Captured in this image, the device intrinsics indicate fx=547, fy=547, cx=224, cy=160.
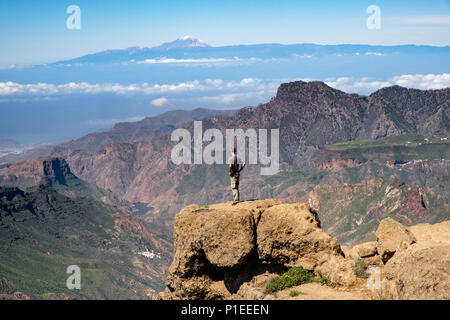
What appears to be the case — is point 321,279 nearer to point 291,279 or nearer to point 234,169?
point 291,279

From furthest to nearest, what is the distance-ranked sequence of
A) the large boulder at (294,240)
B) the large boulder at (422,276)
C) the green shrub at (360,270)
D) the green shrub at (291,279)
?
the large boulder at (294,240)
the green shrub at (291,279)
the green shrub at (360,270)
the large boulder at (422,276)

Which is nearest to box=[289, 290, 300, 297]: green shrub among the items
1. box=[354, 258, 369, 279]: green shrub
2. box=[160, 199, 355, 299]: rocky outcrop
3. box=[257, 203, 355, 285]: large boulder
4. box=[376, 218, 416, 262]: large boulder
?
box=[160, 199, 355, 299]: rocky outcrop

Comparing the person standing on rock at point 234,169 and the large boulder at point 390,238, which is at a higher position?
the person standing on rock at point 234,169

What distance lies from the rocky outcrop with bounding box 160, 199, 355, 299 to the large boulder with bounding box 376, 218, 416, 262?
195 cm

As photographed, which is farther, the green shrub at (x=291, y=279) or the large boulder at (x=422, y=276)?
the green shrub at (x=291, y=279)

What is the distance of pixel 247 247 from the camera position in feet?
83.1

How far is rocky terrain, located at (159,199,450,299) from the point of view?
76.3ft

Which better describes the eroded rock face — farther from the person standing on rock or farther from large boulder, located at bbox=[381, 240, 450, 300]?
the person standing on rock

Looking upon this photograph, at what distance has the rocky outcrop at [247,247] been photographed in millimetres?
25156

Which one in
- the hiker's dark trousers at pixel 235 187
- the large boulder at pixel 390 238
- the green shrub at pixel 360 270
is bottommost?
the green shrub at pixel 360 270

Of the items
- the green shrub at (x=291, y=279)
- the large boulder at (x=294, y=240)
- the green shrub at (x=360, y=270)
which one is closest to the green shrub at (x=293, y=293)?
the green shrub at (x=291, y=279)

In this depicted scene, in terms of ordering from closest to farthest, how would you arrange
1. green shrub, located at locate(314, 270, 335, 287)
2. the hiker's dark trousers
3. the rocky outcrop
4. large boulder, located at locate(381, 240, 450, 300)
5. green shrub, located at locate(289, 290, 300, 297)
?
large boulder, located at locate(381, 240, 450, 300), green shrub, located at locate(289, 290, 300, 297), green shrub, located at locate(314, 270, 335, 287), the rocky outcrop, the hiker's dark trousers

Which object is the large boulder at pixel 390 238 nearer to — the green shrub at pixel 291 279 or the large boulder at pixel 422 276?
the green shrub at pixel 291 279
